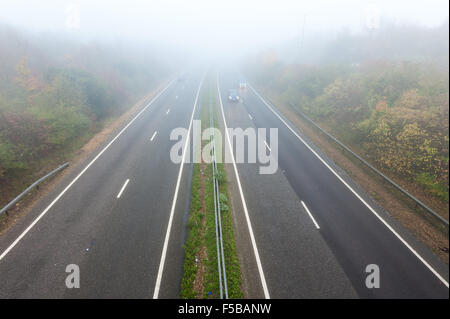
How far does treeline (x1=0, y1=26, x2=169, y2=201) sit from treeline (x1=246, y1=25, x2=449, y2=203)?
23757mm

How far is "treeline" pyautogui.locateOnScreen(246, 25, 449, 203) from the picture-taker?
12.5 metres

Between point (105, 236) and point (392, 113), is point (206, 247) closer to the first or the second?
point (105, 236)

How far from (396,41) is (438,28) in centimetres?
547

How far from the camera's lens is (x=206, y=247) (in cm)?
886

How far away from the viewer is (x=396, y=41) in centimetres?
3516

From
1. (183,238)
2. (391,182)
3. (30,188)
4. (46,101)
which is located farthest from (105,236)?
(46,101)

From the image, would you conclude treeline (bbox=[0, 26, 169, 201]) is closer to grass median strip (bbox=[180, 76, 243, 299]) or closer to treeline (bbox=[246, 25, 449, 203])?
grass median strip (bbox=[180, 76, 243, 299])

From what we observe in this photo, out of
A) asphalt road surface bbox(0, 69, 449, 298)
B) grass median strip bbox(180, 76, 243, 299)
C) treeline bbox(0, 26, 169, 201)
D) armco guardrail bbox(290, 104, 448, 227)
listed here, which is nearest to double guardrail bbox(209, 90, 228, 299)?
grass median strip bbox(180, 76, 243, 299)

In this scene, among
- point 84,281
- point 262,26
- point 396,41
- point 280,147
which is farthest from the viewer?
point 262,26

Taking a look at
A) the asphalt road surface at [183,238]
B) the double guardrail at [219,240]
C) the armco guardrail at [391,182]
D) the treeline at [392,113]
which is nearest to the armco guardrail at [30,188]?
the asphalt road surface at [183,238]

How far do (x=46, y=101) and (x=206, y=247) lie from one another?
2025 centimetres

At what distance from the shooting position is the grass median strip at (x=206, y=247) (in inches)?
289
